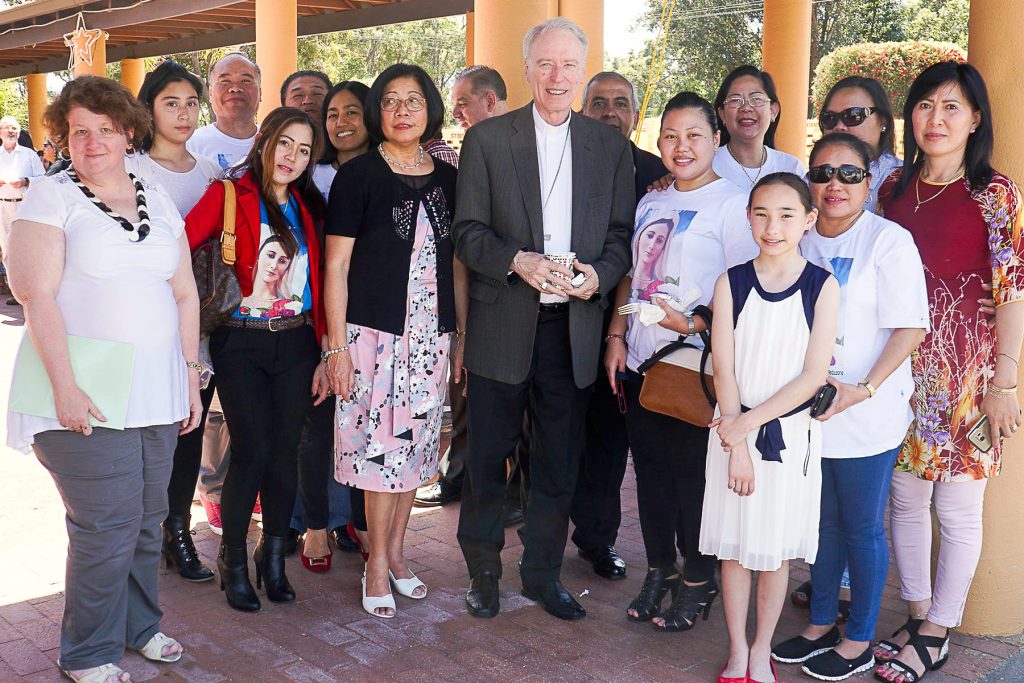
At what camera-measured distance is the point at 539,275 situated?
355 centimetres

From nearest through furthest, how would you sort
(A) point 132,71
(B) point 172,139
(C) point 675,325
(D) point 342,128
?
(C) point 675,325 < (B) point 172,139 < (D) point 342,128 < (A) point 132,71

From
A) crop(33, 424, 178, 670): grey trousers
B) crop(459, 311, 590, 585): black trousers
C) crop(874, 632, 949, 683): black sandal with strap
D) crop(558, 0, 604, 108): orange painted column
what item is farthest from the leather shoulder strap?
crop(558, 0, 604, 108): orange painted column

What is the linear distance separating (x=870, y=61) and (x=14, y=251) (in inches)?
677

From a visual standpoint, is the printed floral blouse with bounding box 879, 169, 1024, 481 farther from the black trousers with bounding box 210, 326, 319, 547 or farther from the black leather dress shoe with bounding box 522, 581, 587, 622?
the black trousers with bounding box 210, 326, 319, 547

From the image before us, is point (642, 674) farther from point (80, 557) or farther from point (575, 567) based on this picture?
point (80, 557)

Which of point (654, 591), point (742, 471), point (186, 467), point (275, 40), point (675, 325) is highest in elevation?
point (275, 40)

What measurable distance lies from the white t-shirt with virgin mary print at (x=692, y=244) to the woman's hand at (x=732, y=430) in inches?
16.7

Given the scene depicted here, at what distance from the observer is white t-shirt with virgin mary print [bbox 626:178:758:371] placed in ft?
11.6

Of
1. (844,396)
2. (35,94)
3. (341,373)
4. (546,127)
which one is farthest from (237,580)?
(35,94)

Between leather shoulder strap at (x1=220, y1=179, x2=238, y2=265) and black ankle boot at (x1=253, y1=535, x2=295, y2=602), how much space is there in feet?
3.80

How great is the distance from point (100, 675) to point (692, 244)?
8.08 ft

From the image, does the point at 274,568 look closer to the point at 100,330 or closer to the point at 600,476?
the point at 100,330

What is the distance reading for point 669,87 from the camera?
3030 cm

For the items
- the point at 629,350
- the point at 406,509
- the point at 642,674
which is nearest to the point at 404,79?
the point at 629,350
